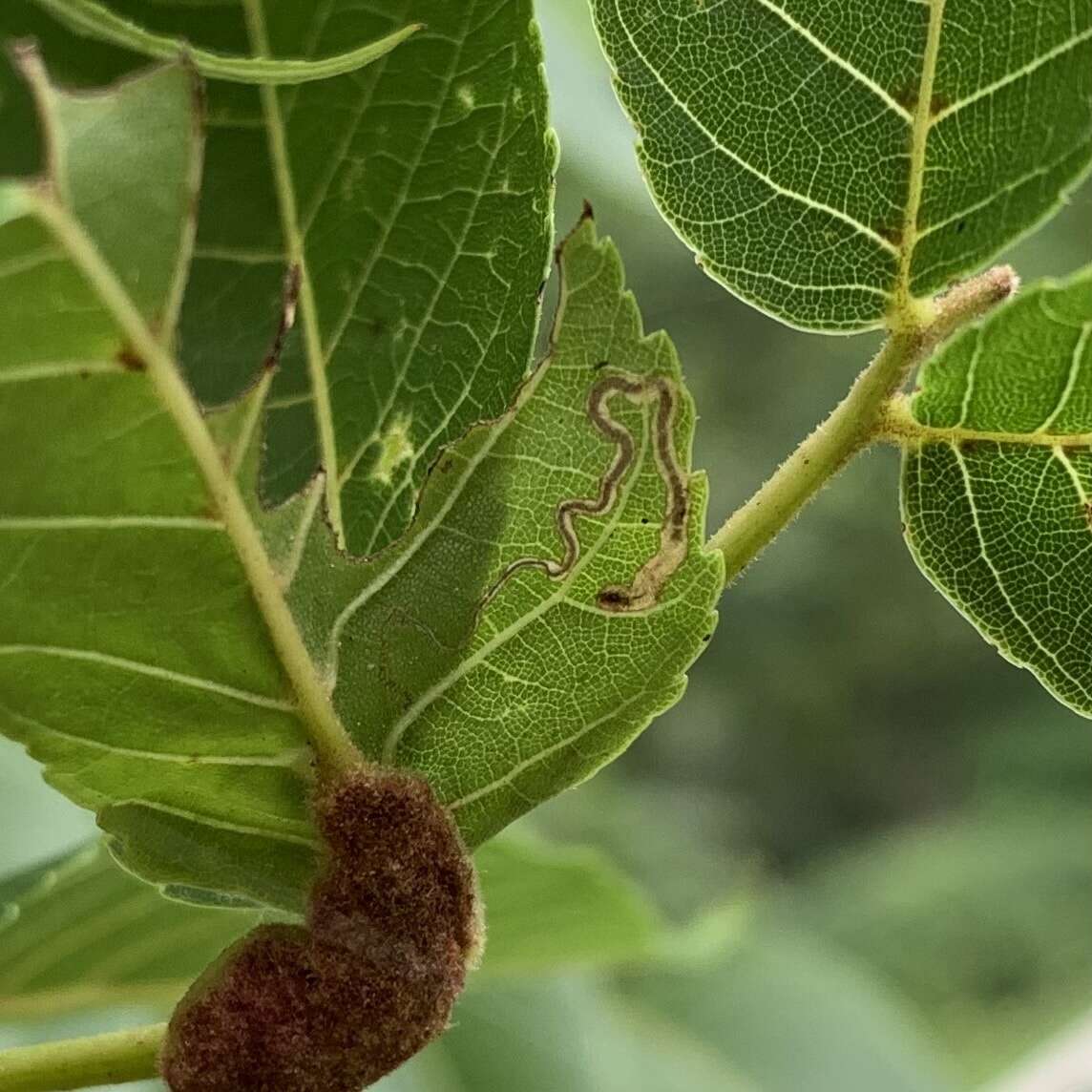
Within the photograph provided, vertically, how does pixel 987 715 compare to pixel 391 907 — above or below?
below

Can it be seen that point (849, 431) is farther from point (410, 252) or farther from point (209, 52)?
point (209, 52)

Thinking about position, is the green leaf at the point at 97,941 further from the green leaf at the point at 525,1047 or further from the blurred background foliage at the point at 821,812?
the blurred background foliage at the point at 821,812

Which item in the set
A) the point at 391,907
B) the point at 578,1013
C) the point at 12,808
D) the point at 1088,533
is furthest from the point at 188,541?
the point at 578,1013

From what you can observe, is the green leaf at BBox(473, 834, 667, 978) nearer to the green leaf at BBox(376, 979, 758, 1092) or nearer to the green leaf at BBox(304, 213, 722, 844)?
the green leaf at BBox(376, 979, 758, 1092)

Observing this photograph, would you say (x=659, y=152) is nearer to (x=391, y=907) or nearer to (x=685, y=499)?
(x=685, y=499)

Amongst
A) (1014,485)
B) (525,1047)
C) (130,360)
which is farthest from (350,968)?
(525,1047)

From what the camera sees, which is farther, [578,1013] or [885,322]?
[578,1013]

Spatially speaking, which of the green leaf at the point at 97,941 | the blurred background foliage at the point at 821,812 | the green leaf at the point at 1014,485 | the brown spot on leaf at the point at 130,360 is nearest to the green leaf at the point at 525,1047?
the blurred background foliage at the point at 821,812
